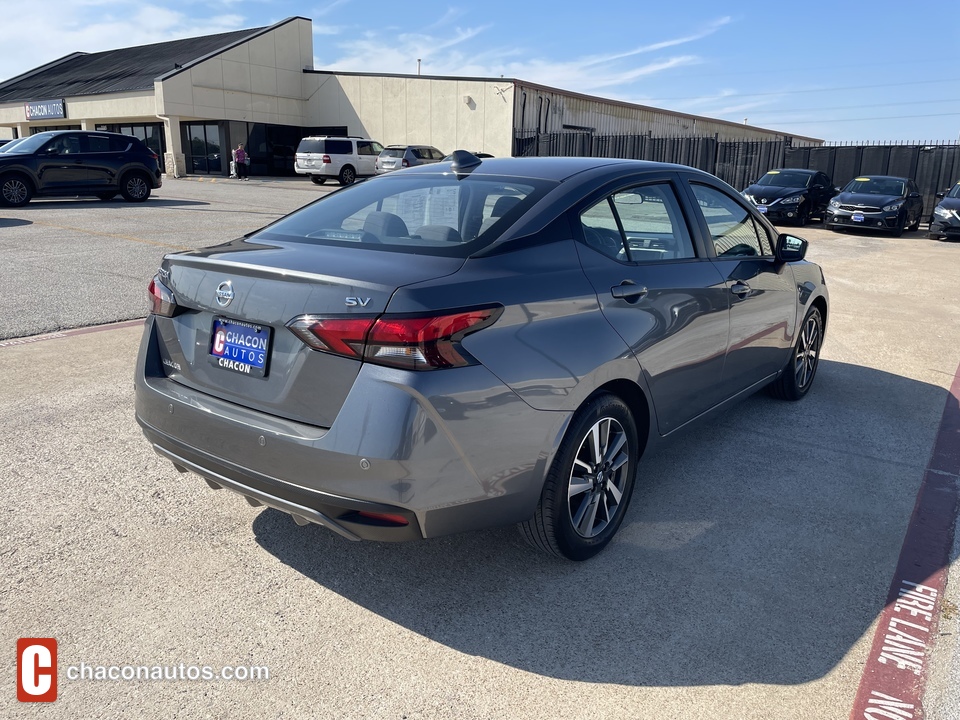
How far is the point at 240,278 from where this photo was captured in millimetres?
2867

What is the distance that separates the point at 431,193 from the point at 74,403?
292 centimetres

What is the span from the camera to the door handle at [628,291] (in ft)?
10.8

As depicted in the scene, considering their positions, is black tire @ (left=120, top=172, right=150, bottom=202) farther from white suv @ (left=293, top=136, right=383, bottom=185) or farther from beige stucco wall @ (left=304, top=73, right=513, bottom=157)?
beige stucco wall @ (left=304, top=73, right=513, bottom=157)

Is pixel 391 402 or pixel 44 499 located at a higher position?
pixel 391 402

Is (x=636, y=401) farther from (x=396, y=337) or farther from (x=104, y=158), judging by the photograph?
(x=104, y=158)

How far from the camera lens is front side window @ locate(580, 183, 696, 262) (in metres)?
3.41

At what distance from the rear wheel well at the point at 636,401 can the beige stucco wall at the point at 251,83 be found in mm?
36015

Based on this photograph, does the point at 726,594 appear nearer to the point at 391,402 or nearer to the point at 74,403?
the point at 391,402

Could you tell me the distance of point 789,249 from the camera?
15.9 ft

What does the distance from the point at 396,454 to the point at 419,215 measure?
1.30m

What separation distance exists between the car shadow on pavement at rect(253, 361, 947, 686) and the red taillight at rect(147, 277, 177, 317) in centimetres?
105

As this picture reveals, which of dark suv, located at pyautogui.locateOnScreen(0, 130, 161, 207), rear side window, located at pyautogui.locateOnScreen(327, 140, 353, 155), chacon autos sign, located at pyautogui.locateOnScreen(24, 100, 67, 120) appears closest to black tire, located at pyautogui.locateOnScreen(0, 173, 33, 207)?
dark suv, located at pyautogui.locateOnScreen(0, 130, 161, 207)

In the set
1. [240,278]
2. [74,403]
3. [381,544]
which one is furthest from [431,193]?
[74,403]

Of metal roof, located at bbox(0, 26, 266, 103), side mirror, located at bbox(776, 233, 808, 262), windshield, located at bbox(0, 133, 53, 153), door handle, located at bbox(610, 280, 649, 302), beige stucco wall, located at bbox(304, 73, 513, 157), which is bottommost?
door handle, located at bbox(610, 280, 649, 302)
